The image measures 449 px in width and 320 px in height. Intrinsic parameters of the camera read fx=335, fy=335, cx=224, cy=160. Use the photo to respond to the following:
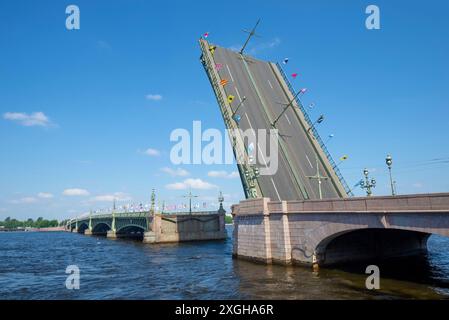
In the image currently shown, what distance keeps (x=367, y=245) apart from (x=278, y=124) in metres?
14.2

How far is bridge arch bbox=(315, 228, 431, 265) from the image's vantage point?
2388 centimetres

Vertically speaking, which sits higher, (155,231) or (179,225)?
(179,225)

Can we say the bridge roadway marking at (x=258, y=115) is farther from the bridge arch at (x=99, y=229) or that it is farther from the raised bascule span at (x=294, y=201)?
the bridge arch at (x=99, y=229)

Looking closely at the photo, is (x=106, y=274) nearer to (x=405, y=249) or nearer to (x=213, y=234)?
(x=405, y=249)

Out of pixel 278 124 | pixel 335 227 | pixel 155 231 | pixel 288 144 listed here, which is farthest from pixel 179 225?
pixel 335 227

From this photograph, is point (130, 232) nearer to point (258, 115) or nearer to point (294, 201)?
point (258, 115)

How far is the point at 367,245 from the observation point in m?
26.5

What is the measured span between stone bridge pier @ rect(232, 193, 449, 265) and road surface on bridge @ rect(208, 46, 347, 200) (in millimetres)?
4322

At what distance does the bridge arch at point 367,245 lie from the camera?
23875 millimetres

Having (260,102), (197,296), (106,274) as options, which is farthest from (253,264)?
(260,102)

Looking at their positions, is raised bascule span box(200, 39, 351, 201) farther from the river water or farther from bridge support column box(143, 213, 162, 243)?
bridge support column box(143, 213, 162, 243)

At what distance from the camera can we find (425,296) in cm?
1594

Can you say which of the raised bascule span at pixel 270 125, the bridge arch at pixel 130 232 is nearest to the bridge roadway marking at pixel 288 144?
the raised bascule span at pixel 270 125

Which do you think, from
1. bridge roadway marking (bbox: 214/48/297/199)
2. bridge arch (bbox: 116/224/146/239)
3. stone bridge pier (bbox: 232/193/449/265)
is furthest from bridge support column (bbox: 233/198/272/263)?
bridge arch (bbox: 116/224/146/239)
